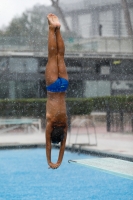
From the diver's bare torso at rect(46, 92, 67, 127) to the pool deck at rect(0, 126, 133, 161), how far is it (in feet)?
17.9

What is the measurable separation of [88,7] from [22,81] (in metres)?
3.73

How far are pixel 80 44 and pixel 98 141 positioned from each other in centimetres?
658

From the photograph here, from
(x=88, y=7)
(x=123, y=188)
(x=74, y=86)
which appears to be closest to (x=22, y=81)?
(x=74, y=86)

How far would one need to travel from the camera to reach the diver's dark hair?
365cm

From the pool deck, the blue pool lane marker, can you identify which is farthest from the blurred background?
the blue pool lane marker

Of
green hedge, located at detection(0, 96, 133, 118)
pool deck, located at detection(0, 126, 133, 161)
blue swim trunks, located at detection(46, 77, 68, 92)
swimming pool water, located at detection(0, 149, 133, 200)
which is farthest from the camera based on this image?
green hedge, located at detection(0, 96, 133, 118)

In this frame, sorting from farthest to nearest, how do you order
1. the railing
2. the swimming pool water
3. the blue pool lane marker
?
1. the railing
2. the swimming pool water
3. the blue pool lane marker

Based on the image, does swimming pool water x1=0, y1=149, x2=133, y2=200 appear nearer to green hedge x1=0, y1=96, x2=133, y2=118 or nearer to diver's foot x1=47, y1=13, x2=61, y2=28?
diver's foot x1=47, y1=13, x2=61, y2=28

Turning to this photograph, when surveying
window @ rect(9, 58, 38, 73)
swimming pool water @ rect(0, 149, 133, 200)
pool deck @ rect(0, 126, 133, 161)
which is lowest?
pool deck @ rect(0, 126, 133, 161)

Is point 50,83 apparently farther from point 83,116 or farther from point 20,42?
point 20,42

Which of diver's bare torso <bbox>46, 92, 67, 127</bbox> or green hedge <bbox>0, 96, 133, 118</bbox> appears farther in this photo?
green hedge <bbox>0, 96, 133, 118</bbox>

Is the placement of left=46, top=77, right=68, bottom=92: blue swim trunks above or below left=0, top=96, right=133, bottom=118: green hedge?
above

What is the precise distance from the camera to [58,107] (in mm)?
3562

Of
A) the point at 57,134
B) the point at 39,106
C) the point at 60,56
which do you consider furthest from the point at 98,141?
the point at 60,56
